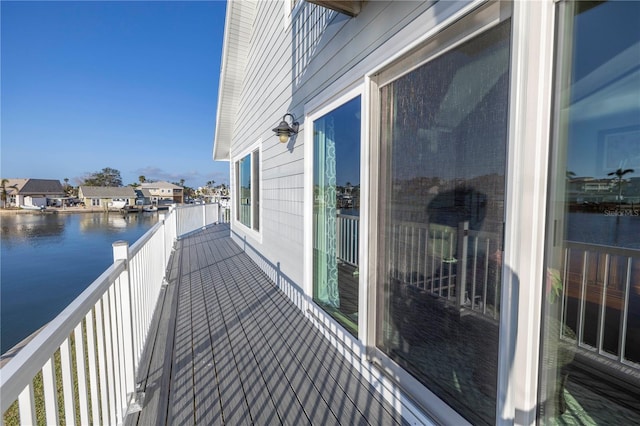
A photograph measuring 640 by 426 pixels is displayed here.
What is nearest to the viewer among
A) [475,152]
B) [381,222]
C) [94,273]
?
[475,152]

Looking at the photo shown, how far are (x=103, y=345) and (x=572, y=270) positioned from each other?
83.1 inches

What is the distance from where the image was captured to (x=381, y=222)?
2080mm

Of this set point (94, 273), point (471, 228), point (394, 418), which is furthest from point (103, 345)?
point (94, 273)

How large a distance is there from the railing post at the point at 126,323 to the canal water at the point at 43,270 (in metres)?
6.66

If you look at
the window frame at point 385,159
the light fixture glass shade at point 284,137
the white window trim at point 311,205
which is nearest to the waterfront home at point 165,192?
the light fixture glass shade at point 284,137

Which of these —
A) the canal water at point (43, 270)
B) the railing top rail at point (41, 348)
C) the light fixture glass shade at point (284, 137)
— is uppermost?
the light fixture glass shade at point (284, 137)

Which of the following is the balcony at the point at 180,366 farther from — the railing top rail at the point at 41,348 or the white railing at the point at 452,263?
the white railing at the point at 452,263

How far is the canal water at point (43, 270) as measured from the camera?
929 cm

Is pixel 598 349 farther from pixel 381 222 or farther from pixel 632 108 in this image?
pixel 381 222

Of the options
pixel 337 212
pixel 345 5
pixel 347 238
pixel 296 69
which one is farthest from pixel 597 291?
pixel 296 69

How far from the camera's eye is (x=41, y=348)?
2.97 feet

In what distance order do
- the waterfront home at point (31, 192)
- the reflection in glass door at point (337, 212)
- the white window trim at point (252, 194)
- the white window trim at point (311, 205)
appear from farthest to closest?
the waterfront home at point (31, 192), the white window trim at point (252, 194), the reflection in glass door at point (337, 212), the white window trim at point (311, 205)

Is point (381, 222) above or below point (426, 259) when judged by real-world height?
above

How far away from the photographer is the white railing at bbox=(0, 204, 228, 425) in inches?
32.3
